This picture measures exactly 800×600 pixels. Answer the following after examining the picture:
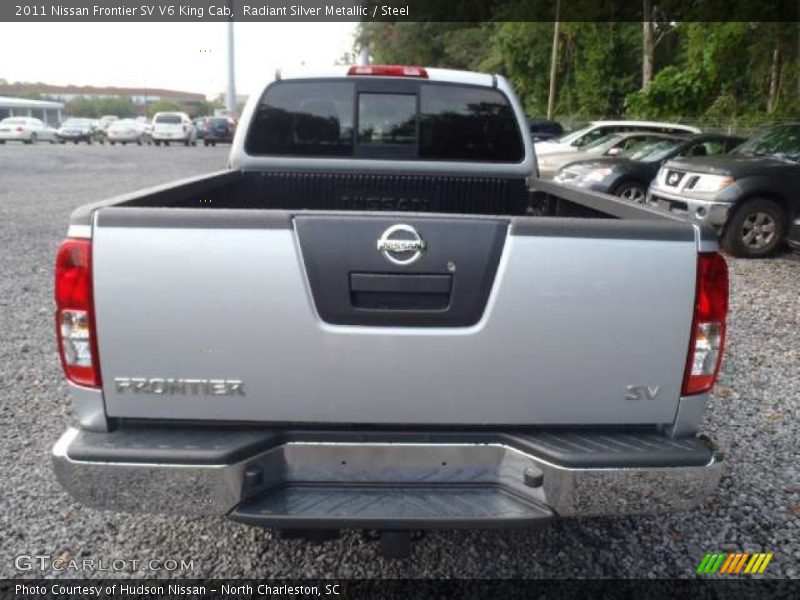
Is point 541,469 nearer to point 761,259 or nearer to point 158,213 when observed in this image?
point 158,213

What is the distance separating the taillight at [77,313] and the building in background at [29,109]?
79.0 m

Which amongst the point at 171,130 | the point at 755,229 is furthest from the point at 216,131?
the point at 755,229

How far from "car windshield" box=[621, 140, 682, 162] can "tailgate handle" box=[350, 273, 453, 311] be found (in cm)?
1109

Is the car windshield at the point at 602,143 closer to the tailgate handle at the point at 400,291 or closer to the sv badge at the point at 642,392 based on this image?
the sv badge at the point at 642,392

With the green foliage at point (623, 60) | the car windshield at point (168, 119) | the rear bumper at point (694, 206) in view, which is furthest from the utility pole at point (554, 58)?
the rear bumper at point (694, 206)

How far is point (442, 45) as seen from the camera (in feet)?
146

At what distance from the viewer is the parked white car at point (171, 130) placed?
35656mm

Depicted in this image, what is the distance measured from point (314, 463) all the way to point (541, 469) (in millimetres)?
737

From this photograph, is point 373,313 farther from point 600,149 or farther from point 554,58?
point 554,58

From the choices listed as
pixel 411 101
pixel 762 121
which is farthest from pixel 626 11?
pixel 411 101

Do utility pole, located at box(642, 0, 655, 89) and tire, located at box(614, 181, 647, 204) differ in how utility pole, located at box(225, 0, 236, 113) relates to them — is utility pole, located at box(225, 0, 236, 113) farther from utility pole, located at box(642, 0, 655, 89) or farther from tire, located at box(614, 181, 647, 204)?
tire, located at box(614, 181, 647, 204)

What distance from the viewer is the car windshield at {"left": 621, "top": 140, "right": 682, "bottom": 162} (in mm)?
12180

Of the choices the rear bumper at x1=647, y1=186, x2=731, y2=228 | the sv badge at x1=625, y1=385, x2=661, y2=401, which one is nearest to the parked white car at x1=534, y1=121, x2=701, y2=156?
the rear bumper at x1=647, y1=186, x2=731, y2=228

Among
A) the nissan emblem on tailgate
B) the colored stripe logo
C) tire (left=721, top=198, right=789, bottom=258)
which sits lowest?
the colored stripe logo
